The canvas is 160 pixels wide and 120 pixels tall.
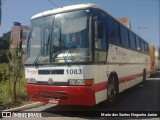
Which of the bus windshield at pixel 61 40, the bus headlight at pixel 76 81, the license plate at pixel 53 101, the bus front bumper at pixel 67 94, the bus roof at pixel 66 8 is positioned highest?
the bus roof at pixel 66 8

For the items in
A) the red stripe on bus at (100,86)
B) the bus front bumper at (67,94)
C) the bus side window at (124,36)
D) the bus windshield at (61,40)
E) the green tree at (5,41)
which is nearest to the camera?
the bus front bumper at (67,94)

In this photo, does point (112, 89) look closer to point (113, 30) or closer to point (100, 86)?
point (100, 86)

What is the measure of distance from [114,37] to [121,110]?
2.88 m

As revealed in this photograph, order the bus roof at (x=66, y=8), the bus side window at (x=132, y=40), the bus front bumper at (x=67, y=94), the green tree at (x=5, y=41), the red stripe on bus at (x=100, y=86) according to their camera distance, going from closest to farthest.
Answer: the bus front bumper at (x=67, y=94)
the red stripe on bus at (x=100, y=86)
the bus roof at (x=66, y=8)
the green tree at (x=5, y=41)
the bus side window at (x=132, y=40)

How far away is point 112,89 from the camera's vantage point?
8977 mm

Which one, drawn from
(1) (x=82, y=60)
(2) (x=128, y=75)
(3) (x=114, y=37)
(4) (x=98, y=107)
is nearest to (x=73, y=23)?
(1) (x=82, y=60)

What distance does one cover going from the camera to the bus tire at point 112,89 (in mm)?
8719

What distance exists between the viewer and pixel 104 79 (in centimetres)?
814

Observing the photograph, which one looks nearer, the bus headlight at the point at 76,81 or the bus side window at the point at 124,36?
the bus headlight at the point at 76,81

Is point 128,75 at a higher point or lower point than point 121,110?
higher

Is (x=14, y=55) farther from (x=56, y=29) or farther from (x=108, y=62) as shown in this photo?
(x=108, y=62)

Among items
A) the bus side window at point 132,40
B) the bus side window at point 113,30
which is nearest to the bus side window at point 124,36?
the bus side window at point 113,30

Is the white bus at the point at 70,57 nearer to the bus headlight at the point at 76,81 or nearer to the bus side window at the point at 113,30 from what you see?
the bus headlight at the point at 76,81

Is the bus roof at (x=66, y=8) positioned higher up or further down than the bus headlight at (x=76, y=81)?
higher up
